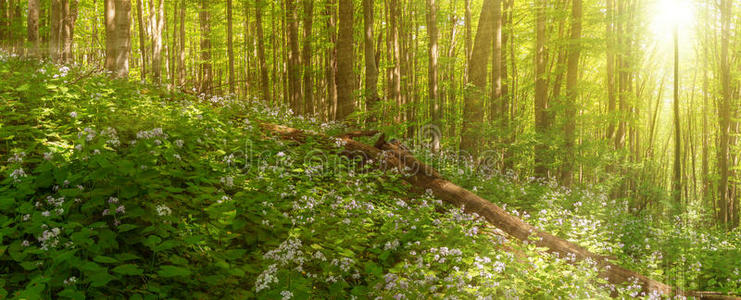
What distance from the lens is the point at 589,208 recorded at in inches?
376

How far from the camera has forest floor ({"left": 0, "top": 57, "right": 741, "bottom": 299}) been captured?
3.01 meters

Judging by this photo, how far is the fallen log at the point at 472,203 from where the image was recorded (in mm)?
5352

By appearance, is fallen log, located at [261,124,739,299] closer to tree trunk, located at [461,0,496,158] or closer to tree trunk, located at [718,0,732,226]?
tree trunk, located at [461,0,496,158]

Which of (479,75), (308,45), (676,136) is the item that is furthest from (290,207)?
(308,45)

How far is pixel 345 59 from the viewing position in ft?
39.6

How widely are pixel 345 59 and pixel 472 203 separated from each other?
22.5 feet

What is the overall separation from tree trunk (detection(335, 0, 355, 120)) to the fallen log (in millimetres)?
3873

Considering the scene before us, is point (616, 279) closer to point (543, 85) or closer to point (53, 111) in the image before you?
point (53, 111)

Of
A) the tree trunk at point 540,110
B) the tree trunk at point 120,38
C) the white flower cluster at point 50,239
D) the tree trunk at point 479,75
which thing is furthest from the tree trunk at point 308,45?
the white flower cluster at point 50,239

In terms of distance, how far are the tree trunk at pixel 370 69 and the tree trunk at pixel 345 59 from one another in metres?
0.57

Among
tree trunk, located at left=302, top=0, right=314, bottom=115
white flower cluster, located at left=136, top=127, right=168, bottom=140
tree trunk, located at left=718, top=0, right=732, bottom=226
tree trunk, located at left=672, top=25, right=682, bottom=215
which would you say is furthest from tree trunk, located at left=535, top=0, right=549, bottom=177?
white flower cluster, located at left=136, top=127, right=168, bottom=140

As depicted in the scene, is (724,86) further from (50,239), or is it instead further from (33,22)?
(33,22)

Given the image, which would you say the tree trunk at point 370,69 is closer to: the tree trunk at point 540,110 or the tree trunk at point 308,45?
the tree trunk at point 308,45

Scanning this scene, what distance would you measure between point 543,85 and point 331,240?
1269 cm
